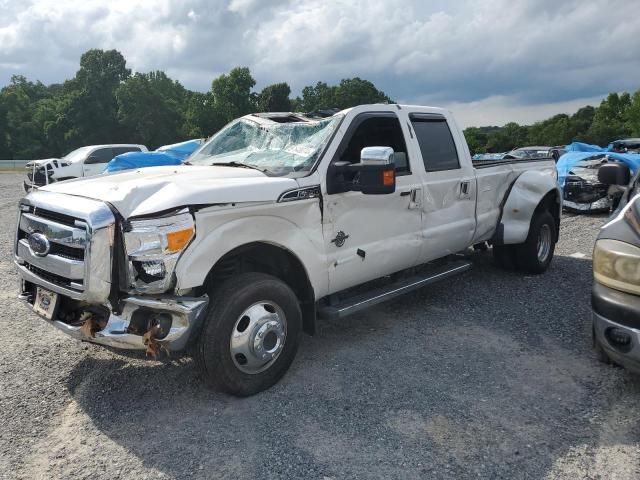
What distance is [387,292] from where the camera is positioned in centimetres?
457

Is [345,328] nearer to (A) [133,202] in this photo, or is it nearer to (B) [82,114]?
(A) [133,202]

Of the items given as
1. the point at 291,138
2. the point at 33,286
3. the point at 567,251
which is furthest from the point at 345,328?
the point at 567,251

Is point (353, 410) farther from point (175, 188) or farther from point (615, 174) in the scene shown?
point (615, 174)

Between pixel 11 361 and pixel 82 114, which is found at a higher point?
pixel 82 114

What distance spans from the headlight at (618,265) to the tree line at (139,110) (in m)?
46.9

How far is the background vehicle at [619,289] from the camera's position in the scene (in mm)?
3162

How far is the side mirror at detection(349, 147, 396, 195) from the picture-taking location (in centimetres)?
361

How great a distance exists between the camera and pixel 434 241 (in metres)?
5.07

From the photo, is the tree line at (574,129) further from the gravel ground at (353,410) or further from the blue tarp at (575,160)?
the gravel ground at (353,410)

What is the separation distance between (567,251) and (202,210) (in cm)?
663

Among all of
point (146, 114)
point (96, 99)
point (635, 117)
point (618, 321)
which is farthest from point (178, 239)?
point (96, 99)

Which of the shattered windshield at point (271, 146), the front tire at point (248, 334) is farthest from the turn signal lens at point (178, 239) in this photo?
the shattered windshield at point (271, 146)

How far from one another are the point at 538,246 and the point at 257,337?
14.4 ft

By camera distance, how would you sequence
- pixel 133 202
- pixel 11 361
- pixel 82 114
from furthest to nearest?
pixel 82 114 < pixel 11 361 < pixel 133 202
